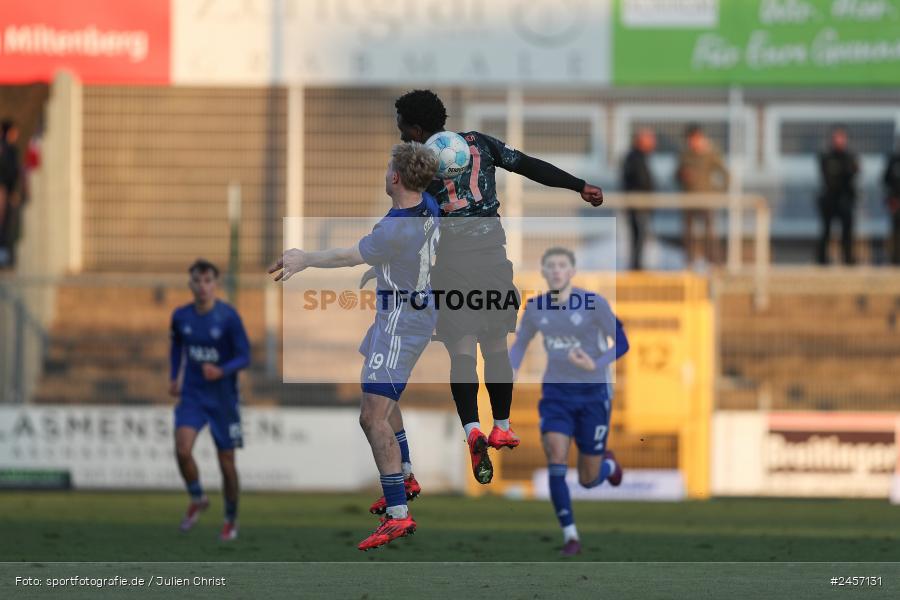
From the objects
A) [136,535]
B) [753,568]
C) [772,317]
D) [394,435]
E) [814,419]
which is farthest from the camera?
[772,317]

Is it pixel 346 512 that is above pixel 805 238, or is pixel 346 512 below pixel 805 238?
below

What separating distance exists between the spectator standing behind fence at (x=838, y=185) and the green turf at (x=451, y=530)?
4478 millimetres

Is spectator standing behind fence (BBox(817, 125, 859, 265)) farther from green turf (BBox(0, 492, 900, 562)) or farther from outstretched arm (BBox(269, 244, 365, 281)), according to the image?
outstretched arm (BBox(269, 244, 365, 281))

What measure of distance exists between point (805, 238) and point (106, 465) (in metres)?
10.8

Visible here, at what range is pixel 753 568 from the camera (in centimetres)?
1050

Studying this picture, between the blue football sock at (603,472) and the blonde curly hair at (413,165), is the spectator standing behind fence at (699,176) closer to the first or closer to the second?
the blue football sock at (603,472)

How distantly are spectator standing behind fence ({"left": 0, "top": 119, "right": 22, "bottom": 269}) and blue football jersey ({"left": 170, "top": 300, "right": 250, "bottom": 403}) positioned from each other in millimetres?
8502

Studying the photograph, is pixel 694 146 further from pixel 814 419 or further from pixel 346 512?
pixel 346 512

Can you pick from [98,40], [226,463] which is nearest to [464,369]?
[226,463]

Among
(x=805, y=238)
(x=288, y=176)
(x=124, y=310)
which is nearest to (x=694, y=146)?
(x=805, y=238)

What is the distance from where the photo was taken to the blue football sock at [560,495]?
506 inches

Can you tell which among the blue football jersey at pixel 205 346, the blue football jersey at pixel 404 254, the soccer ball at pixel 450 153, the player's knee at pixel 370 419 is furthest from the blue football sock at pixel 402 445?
the blue football jersey at pixel 205 346

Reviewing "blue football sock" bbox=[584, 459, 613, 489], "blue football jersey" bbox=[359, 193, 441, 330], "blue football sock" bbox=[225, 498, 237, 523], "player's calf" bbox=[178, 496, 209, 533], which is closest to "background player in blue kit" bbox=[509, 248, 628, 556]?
"blue football sock" bbox=[584, 459, 613, 489]

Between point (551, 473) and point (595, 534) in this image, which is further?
point (595, 534)
